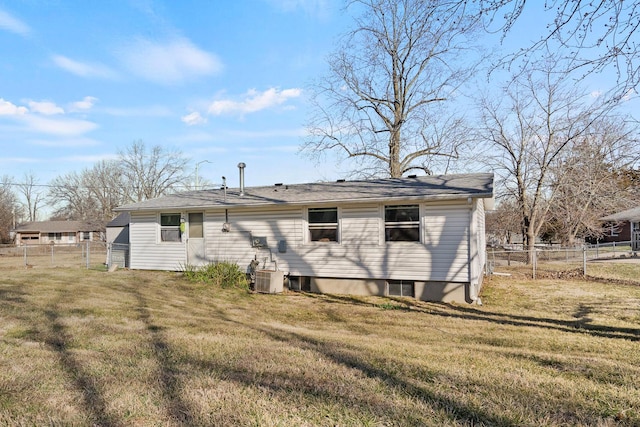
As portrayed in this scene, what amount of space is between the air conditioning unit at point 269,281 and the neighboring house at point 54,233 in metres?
47.2

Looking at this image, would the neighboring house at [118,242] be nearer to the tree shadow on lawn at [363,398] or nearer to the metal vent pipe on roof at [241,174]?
the metal vent pipe on roof at [241,174]

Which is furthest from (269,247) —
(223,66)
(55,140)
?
(55,140)

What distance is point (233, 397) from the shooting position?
9.79ft

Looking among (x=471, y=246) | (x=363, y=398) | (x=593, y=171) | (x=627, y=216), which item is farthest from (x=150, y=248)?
(x=627, y=216)

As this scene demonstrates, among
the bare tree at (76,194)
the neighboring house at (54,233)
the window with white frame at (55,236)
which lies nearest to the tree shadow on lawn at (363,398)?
the bare tree at (76,194)

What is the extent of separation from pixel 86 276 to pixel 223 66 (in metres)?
8.37

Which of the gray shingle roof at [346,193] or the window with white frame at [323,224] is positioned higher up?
the gray shingle roof at [346,193]

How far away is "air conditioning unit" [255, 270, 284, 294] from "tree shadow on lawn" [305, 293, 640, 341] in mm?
956

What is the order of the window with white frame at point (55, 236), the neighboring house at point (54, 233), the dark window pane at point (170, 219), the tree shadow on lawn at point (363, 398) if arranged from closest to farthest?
the tree shadow on lawn at point (363, 398) < the dark window pane at point (170, 219) < the neighboring house at point (54, 233) < the window with white frame at point (55, 236)

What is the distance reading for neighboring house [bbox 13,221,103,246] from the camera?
167 ft

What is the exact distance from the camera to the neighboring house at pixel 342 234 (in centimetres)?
1035

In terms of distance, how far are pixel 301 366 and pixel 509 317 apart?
6428 mm

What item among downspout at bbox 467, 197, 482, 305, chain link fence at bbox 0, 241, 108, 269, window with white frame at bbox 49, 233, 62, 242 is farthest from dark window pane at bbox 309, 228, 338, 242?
window with white frame at bbox 49, 233, 62, 242

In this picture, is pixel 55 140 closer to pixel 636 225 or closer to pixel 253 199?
pixel 253 199
